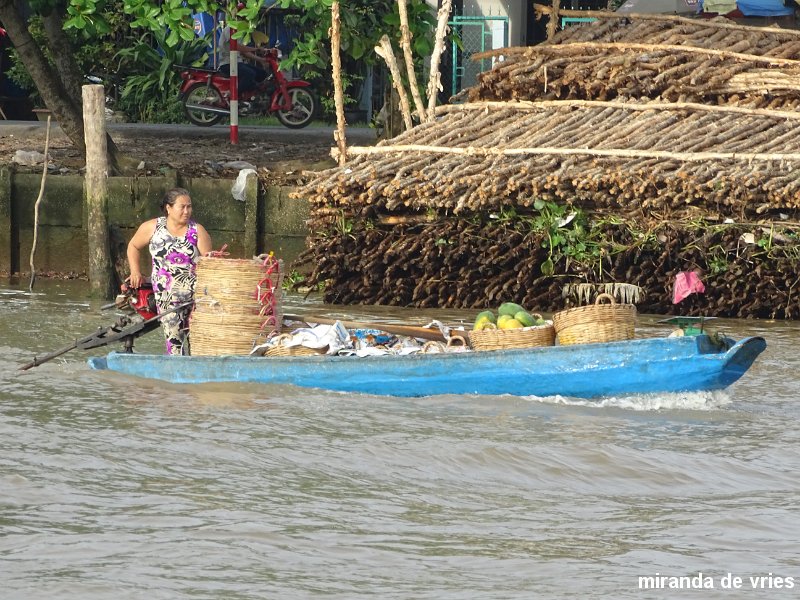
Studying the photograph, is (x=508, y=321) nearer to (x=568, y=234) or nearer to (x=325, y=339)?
(x=325, y=339)

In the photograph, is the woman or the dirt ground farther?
the dirt ground

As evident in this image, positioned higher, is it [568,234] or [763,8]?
[763,8]

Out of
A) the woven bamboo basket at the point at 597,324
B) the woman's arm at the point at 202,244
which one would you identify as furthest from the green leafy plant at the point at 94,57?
the woven bamboo basket at the point at 597,324

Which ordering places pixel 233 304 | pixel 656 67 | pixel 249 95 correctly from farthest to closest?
pixel 249 95, pixel 656 67, pixel 233 304

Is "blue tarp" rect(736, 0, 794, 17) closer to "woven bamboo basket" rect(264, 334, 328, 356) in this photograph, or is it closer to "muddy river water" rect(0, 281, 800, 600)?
"muddy river water" rect(0, 281, 800, 600)

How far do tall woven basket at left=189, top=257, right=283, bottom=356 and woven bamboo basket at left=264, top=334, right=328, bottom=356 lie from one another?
4.7 inches

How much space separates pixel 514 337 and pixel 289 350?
5.13 ft

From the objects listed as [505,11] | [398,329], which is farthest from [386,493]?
[505,11]

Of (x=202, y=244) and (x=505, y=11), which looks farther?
(x=505, y=11)

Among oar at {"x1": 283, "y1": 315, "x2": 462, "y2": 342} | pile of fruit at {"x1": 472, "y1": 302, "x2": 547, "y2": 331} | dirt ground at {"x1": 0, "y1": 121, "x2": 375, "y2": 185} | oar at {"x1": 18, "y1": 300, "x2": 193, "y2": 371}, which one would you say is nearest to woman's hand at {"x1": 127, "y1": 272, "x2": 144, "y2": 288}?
oar at {"x1": 18, "y1": 300, "x2": 193, "y2": 371}

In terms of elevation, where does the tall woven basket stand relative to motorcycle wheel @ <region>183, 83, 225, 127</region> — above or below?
below

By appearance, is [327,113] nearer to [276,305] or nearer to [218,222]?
[218,222]

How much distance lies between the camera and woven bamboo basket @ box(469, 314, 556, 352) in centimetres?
A: 942

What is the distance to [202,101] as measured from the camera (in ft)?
72.9
